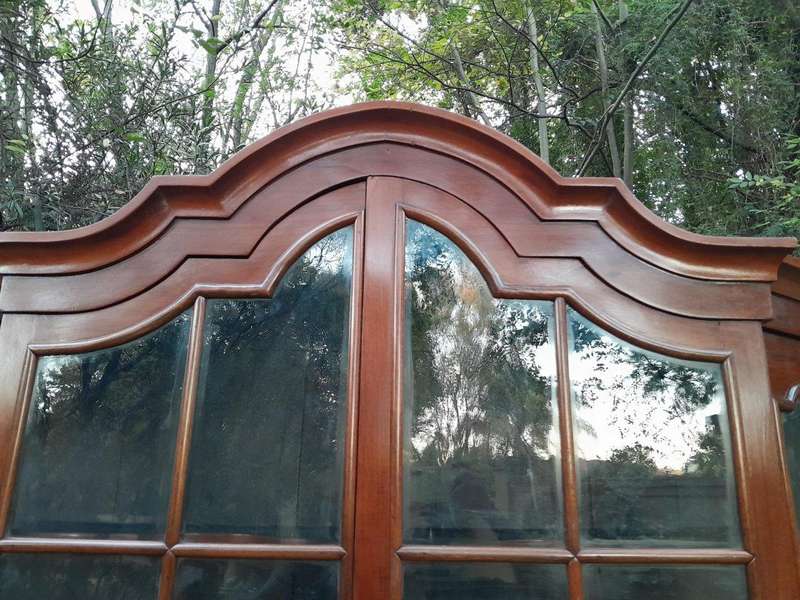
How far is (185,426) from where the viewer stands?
124 cm

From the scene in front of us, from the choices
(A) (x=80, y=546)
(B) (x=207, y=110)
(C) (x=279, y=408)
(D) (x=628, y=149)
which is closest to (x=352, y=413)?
(C) (x=279, y=408)

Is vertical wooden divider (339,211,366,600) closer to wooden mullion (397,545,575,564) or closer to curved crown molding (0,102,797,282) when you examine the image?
wooden mullion (397,545,575,564)

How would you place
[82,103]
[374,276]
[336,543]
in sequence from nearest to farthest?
1. [336,543]
2. [374,276]
3. [82,103]

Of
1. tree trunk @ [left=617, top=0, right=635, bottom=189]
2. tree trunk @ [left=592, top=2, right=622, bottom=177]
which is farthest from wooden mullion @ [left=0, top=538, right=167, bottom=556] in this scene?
tree trunk @ [left=592, top=2, right=622, bottom=177]

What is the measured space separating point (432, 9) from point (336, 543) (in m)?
3.52

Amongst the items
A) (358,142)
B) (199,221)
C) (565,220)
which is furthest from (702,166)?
(199,221)

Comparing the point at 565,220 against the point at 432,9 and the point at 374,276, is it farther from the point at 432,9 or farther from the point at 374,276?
the point at 432,9

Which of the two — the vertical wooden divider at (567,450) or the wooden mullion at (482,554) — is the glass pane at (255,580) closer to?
the wooden mullion at (482,554)

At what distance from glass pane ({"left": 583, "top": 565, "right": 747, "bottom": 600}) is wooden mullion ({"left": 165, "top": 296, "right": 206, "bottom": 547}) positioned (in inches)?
30.9

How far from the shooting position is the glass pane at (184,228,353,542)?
1.20 m

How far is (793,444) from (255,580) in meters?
1.19

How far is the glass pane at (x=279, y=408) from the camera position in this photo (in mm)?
1202

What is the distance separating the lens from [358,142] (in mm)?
1370

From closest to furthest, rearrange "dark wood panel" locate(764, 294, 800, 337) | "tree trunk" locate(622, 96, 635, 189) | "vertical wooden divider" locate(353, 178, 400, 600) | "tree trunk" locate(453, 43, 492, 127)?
"vertical wooden divider" locate(353, 178, 400, 600) → "dark wood panel" locate(764, 294, 800, 337) → "tree trunk" locate(622, 96, 635, 189) → "tree trunk" locate(453, 43, 492, 127)
